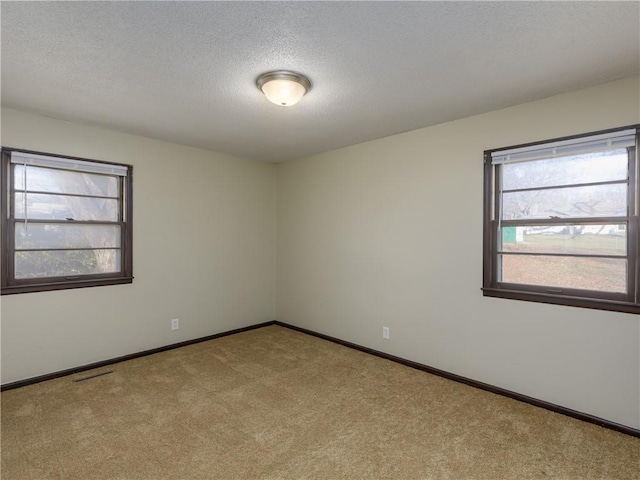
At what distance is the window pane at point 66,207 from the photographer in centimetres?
309

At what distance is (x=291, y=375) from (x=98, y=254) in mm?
2345

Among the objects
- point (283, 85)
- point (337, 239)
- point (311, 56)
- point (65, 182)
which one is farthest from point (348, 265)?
point (65, 182)

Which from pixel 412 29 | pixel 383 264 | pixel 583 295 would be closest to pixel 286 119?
pixel 412 29

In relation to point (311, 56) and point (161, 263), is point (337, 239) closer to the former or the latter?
point (161, 263)

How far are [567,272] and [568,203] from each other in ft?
1.77

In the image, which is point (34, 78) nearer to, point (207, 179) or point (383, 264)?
point (207, 179)

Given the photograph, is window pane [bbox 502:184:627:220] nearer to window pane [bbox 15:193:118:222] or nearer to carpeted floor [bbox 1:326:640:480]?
carpeted floor [bbox 1:326:640:480]

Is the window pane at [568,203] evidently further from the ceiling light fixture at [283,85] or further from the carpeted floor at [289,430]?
the ceiling light fixture at [283,85]

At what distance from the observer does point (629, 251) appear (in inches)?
93.4

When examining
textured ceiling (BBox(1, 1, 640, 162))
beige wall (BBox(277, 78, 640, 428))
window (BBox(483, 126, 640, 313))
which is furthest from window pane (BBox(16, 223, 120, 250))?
window (BBox(483, 126, 640, 313))

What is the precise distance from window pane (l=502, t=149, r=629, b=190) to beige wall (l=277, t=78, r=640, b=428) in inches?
8.2

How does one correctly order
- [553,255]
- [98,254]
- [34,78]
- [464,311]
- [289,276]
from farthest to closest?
[289,276]
[98,254]
[464,311]
[553,255]
[34,78]

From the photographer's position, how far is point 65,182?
3291 mm

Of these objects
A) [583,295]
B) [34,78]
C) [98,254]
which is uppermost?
[34,78]
